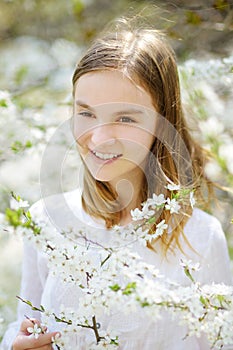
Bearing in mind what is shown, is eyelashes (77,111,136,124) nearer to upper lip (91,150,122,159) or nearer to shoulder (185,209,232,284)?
upper lip (91,150,122,159)

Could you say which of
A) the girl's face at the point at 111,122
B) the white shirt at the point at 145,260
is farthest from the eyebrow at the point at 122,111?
the white shirt at the point at 145,260

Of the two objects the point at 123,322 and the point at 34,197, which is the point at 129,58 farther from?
the point at 34,197

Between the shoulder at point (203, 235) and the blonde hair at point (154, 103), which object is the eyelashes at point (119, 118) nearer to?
the blonde hair at point (154, 103)

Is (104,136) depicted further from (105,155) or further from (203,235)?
(203,235)

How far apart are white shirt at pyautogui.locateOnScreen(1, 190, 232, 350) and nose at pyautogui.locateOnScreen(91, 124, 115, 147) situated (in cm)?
22

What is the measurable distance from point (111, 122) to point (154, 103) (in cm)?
8

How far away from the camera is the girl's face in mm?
854

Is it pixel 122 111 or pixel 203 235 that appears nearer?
pixel 122 111

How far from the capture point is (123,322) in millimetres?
963

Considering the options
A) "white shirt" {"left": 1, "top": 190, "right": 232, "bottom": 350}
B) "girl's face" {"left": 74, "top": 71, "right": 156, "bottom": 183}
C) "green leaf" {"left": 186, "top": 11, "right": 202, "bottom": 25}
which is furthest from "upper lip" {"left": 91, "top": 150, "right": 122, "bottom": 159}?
"green leaf" {"left": 186, "top": 11, "right": 202, "bottom": 25}

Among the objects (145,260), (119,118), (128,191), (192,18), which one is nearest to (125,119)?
(119,118)

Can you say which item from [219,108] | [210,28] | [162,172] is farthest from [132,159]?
[210,28]

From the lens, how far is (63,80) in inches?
65.9

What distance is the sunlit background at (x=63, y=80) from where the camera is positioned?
1238mm
